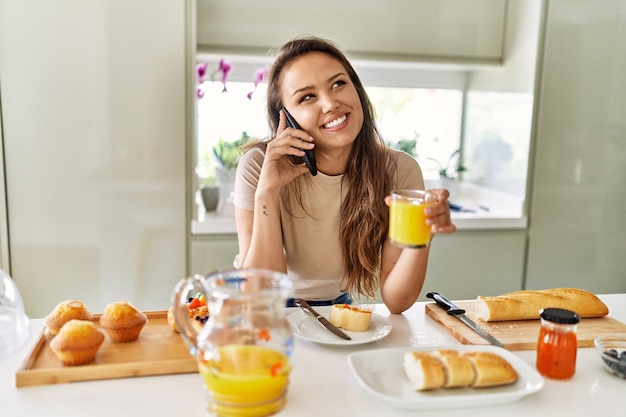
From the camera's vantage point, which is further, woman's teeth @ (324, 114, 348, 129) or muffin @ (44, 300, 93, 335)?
woman's teeth @ (324, 114, 348, 129)

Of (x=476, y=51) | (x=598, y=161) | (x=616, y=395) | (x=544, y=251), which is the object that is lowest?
(x=544, y=251)

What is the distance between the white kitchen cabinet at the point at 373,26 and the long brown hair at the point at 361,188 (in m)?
0.86

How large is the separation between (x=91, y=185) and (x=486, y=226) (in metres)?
1.67

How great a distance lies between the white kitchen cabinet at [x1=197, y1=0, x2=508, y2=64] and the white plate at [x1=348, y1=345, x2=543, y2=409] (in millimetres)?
1781

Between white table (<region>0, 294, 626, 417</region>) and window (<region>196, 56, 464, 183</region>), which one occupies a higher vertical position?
window (<region>196, 56, 464, 183</region>)

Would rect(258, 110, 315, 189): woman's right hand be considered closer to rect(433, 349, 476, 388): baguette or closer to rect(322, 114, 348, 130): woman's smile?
rect(322, 114, 348, 130): woman's smile

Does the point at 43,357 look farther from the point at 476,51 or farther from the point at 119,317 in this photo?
the point at 476,51

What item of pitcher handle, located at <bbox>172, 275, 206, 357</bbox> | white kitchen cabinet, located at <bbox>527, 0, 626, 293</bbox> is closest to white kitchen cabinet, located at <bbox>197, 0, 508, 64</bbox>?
white kitchen cabinet, located at <bbox>527, 0, 626, 293</bbox>

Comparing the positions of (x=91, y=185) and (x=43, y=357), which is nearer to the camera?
(x=43, y=357)

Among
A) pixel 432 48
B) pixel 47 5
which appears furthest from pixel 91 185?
pixel 432 48

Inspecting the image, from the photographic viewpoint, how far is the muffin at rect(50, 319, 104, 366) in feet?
3.17

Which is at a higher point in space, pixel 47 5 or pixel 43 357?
pixel 47 5

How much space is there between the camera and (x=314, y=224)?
168 cm

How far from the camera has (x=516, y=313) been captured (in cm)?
125
